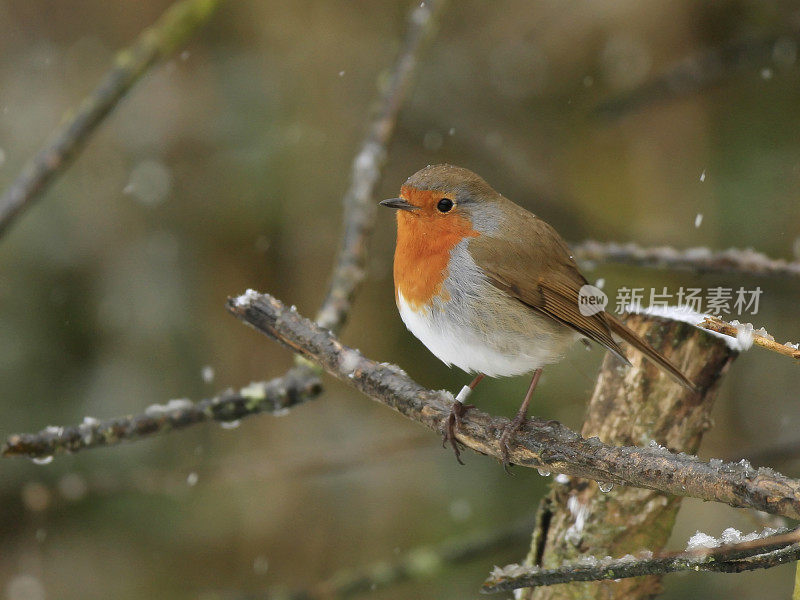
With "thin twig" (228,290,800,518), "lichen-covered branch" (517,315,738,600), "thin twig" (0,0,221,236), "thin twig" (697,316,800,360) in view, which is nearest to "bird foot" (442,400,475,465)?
"thin twig" (228,290,800,518)

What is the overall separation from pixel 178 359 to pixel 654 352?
339 centimetres

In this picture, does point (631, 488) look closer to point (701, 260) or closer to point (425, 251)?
point (425, 251)

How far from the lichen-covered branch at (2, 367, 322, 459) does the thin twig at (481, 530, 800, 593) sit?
1.05 m

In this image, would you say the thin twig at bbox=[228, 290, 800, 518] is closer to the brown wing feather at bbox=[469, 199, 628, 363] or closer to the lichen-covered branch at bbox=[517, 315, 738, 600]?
the lichen-covered branch at bbox=[517, 315, 738, 600]

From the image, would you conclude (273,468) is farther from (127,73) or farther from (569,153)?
(569,153)

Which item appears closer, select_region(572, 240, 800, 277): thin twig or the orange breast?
the orange breast

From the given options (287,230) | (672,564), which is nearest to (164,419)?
(672,564)

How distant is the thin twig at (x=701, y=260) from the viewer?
311 cm

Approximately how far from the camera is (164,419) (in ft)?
8.83

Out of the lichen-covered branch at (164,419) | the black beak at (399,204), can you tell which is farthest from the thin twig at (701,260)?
the lichen-covered branch at (164,419)

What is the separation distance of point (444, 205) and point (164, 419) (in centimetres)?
110

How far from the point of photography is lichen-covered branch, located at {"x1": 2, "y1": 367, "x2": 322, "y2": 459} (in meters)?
2.61

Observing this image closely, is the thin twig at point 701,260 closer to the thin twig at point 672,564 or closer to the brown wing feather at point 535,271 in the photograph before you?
the brown wing feather at point 535,271

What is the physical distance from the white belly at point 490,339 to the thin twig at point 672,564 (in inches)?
31.8
